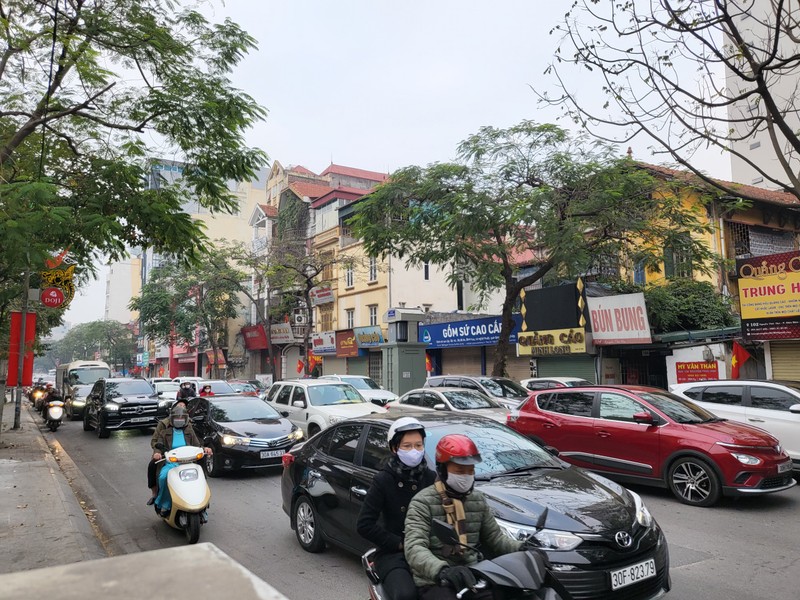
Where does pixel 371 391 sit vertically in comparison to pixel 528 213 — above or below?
below

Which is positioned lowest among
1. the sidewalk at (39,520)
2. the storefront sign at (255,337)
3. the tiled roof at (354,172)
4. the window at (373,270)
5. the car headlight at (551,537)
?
the sidewalk at (39,520)

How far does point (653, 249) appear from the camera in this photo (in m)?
16.6

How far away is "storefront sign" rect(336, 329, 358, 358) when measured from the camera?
111ft

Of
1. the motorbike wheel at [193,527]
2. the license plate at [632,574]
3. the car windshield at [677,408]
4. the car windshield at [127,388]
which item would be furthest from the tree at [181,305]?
the license plate at [632,574]

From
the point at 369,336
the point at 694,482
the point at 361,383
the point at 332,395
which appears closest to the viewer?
the point at 694,482

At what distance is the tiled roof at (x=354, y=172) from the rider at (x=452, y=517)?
47045 millimetres

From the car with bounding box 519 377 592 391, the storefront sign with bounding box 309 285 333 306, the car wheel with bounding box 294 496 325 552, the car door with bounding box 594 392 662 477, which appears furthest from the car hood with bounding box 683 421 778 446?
the storefront sign with bounding box 309 285 333 306

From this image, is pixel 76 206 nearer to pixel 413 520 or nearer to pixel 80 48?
pixel 80 48

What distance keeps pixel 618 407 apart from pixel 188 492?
624cm

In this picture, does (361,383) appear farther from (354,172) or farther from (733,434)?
(354,172)

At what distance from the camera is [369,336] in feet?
106

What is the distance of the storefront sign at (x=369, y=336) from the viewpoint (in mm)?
31641

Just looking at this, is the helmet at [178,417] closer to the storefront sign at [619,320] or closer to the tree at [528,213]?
the tree at [528,213]

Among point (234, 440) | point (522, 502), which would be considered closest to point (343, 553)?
point (522, 502)
